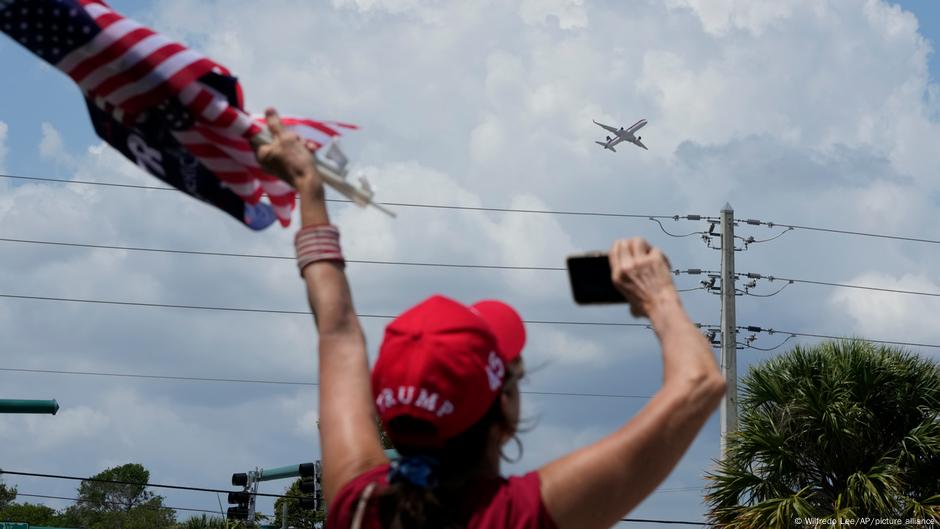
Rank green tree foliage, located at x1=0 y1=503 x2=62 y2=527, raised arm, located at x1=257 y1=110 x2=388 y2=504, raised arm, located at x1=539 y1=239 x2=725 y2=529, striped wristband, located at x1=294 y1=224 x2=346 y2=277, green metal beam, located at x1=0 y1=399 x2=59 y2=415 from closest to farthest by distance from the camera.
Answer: raised arm, located at x1=539 y1=239 x2=725 y2=529 → raised arm, located at x1=257 y1=110 x2=388 y2=504 → striped wristband, located at x1=294 y1=224 x2=346 y2=277 → green metal beam, located at x1=0 y1=399 x2=59 y2=415 → green tree foliage, located at x1=0 y1=503 x2=62 y2=527

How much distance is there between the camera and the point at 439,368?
233 centimetres

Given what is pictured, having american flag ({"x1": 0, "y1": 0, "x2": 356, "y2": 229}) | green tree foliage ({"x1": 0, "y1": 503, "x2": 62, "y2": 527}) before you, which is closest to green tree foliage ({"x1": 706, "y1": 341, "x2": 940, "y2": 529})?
american flag ({"x1": 0, "y1": 0, "x2": 356, "y2": 229})

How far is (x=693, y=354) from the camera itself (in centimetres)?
245

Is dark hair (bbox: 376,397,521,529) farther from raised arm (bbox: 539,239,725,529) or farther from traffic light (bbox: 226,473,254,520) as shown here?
traffic light (bbox: 226,473,254,520)

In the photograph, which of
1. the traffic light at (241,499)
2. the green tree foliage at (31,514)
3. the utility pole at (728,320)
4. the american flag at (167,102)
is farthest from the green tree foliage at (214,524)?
the green tree foliage at (31,514)

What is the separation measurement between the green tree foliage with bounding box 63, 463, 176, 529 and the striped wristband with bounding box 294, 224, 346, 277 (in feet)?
293

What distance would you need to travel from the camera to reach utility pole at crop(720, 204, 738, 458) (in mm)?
28922

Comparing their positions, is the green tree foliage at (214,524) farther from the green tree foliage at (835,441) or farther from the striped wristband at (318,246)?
the striped wristband at (318,246)

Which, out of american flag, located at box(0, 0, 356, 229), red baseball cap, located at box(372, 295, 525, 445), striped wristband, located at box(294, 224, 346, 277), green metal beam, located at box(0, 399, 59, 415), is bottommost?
red baseball cap, located at box(372, 295, 525, 445)

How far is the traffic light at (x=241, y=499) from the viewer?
35.0m

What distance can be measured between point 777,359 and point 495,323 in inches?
715

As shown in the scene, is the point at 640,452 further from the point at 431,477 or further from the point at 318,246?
the point at 318,246

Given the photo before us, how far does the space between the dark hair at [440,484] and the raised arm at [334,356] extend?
11 cm

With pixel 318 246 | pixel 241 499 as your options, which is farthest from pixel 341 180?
pixel 241 499
